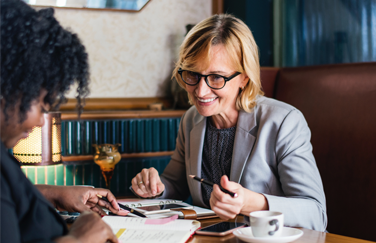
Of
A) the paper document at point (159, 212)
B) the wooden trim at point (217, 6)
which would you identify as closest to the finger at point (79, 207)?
the paper document at point (159, 212)

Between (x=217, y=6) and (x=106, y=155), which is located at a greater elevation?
(x=217, y=6)

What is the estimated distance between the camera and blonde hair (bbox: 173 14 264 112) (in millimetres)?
1487

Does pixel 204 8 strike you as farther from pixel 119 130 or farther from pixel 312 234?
pixel 312 234

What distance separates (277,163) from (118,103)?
4.49 feet

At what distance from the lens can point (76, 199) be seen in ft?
3.73

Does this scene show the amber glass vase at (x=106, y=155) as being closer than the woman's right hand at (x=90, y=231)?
No

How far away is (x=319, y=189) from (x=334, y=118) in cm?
50

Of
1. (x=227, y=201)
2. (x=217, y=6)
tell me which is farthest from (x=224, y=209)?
(x=217, y=6)

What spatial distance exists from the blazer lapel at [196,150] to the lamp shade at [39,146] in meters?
0.65

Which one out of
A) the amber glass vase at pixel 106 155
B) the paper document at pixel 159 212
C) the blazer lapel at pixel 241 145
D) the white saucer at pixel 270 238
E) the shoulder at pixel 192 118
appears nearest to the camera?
the white saucer at pixel 270 238

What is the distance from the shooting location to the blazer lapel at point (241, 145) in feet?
4.82

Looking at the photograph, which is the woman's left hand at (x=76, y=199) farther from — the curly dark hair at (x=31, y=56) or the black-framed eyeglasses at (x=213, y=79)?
the black-framed eyeglasses at (x=213, y=79)

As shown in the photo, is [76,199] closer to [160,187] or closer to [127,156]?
[160,187]

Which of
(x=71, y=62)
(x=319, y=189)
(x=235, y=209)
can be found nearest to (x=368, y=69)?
(x=319, y=189)
